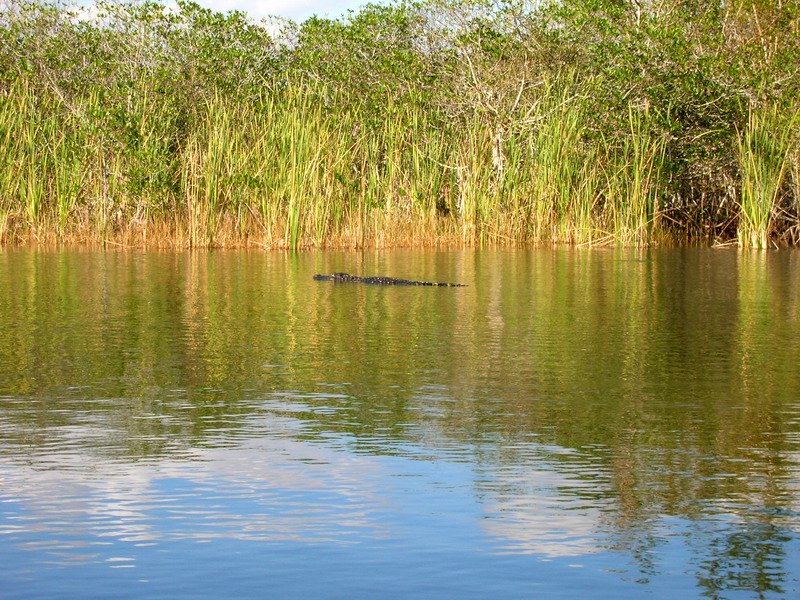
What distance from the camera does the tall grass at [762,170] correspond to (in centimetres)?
1545

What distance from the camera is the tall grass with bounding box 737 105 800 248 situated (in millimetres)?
15445

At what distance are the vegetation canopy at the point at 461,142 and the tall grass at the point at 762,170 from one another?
0.04 metres

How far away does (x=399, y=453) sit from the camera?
336 centimetres

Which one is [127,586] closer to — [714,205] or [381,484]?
[381,484]

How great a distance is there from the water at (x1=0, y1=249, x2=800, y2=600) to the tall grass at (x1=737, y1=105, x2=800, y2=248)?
847 centimetres

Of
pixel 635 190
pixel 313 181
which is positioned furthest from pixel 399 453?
pixel 635 190

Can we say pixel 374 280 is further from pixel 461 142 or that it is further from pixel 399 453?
pixel 461 142

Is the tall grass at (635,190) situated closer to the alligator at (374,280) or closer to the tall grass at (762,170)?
the tall grass at (762,170)

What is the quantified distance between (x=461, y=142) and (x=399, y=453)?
13.8m

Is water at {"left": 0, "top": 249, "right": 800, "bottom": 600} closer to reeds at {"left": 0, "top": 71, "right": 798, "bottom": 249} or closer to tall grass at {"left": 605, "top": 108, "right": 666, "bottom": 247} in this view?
reeds at {"left": 0, "top": 71, "right": 798, "bottom": 249}

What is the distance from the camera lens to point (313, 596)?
220cm

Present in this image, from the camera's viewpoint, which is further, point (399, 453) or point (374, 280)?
point (374, 280)

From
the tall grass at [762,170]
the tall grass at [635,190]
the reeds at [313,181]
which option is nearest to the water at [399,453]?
the reeds at [313,181]

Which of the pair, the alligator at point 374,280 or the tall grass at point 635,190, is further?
the tall grass at point 635,190
